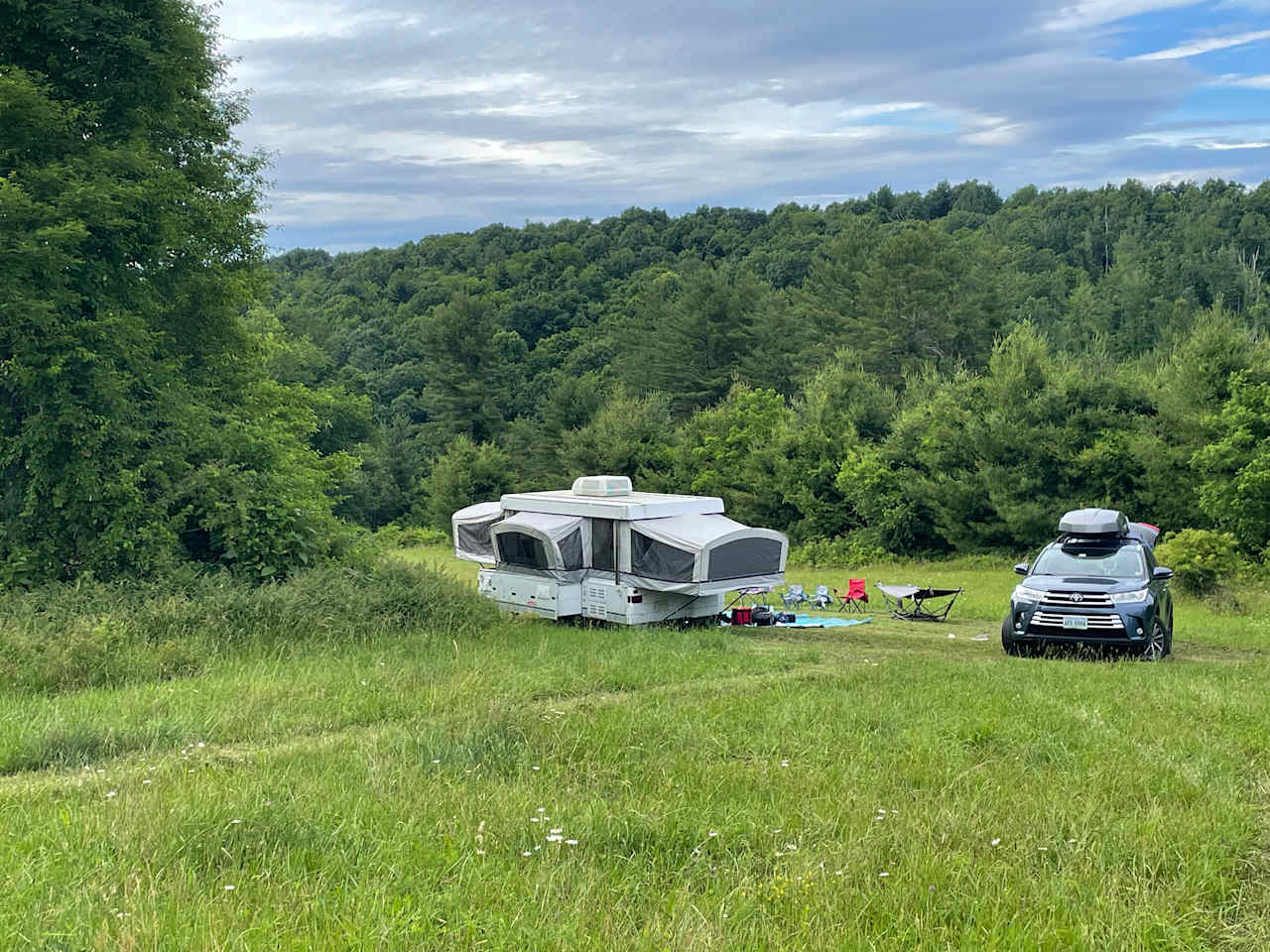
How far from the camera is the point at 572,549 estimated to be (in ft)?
58.6

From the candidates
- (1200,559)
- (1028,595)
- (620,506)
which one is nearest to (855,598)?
(620,506)

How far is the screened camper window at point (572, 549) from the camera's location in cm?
1780

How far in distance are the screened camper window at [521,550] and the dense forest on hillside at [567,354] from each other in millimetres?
2509

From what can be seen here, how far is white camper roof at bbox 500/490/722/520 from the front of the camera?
17.3 m

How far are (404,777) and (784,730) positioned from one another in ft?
8.82

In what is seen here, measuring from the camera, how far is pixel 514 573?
18.8 metres

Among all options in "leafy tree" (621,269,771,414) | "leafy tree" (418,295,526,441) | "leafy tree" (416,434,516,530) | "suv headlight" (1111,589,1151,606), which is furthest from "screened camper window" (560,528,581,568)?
"leafy tree" (418,295,526,441)

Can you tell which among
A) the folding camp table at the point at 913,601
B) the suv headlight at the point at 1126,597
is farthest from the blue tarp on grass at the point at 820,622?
the suv headlight at the point at 1126,597

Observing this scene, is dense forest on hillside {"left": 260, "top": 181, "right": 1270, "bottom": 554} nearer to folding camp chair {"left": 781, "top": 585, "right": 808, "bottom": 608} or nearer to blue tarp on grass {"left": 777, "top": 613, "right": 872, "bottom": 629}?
folding camp chair {"left": 781, "top": 585, "right": 808, "bottom": 608}

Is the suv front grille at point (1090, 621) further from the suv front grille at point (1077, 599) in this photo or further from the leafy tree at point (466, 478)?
the leafy tree at point (466, 478)

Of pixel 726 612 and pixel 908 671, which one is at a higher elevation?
pixel 908 671

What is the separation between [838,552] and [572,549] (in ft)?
71.8

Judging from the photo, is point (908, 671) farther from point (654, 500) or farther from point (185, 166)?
point (185, 166)

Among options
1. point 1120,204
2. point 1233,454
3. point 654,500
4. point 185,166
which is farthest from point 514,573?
point 1120,204
